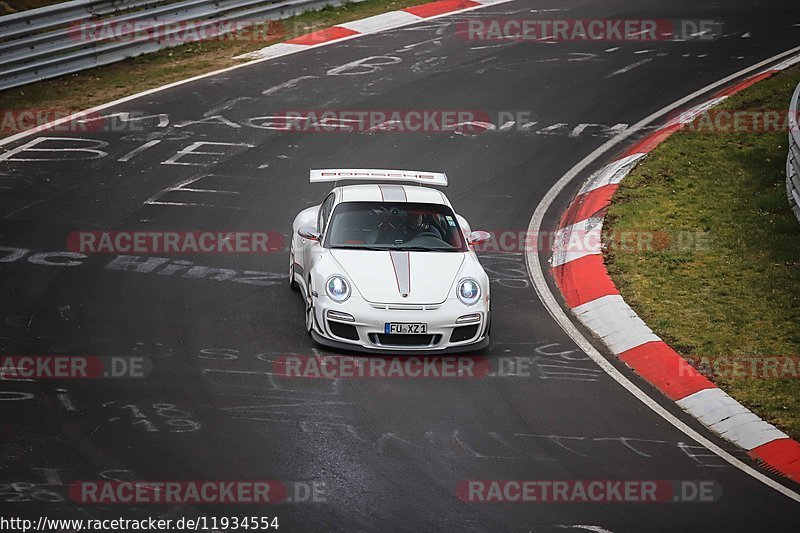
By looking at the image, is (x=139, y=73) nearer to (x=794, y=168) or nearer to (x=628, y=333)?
(x=794, y=168)

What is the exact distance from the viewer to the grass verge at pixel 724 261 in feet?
35.3

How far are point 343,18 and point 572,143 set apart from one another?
767 centimetres

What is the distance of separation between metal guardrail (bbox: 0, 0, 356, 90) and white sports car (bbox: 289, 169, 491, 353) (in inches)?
348

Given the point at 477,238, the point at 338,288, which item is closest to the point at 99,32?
the point at 477,238

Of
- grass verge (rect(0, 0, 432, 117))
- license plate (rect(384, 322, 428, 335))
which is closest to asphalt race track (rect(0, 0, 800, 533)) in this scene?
license plate (rect(384, 322, 428, 335))

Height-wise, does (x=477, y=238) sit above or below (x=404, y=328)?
above

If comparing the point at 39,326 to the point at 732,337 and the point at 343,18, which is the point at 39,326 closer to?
the point at 732,337

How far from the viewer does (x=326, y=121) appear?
1764 cm

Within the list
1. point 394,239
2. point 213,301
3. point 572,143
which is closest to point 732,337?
point 394,239

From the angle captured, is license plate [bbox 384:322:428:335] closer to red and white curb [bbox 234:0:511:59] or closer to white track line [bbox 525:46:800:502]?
white track line [bbox 525:46:800:502]

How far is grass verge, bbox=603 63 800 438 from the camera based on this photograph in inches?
424

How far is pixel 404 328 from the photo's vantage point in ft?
34.3

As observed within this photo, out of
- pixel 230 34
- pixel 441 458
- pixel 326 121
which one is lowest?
pixel 441 458

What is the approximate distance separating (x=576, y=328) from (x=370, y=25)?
1266cm
